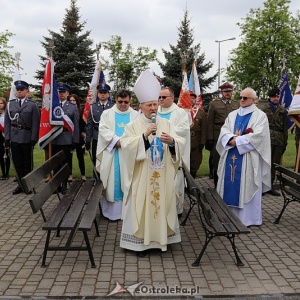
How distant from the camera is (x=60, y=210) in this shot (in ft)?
17.3

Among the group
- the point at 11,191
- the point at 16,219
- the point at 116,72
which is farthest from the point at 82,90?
the point at 16,219

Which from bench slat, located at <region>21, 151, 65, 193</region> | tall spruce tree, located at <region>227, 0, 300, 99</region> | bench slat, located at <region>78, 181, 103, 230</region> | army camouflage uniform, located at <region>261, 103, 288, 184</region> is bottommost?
bench slat, located at <region>78, 181, 103, 230</region>

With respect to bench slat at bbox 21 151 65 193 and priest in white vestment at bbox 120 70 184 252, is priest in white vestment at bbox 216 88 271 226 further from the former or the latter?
bench slat at bbox 21 151 65 193

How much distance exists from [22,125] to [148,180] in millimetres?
4370

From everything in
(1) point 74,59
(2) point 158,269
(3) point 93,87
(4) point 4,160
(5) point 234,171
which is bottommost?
(2) point 158,269

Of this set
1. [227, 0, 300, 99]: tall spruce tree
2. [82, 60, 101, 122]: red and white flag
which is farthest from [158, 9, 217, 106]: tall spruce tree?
[82, 60, 101, 122]: red and white flag

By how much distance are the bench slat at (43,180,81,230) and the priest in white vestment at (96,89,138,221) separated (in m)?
0.47

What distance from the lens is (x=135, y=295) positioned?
13.5ft

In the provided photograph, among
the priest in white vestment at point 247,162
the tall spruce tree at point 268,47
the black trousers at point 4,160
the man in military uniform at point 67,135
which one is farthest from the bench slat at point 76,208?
the tall spruce tree at point 268,47

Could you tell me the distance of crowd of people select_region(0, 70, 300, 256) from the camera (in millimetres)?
5090

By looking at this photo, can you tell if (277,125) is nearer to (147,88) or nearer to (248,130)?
(248,130)

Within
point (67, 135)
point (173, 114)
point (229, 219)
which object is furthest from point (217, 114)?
point (229, 219)

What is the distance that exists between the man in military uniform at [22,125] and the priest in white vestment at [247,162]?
392 centimetres

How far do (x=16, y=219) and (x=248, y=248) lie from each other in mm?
3551
